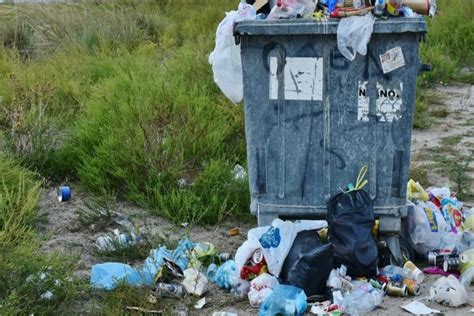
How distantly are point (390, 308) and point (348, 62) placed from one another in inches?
51.2

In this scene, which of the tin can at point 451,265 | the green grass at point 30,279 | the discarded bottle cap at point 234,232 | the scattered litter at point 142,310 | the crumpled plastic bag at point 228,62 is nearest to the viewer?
the green grass at point 30,279

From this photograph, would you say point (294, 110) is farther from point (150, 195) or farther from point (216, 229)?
point (150, 195)

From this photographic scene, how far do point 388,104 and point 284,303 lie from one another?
121 cm

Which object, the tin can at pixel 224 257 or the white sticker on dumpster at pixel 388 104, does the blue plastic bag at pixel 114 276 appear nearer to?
the tin can at pixel 224 257

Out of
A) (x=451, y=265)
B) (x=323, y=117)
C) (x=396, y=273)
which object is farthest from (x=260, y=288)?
(x=451, y=265)

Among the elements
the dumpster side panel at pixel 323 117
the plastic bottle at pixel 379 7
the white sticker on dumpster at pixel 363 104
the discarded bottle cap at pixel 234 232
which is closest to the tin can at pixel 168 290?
the dumpster side panel at pixel 323 117

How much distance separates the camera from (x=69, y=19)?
1120 cm

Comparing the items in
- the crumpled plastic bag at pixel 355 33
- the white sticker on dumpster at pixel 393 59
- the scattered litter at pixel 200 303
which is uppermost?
the crumpled plastic bag at pixel 355 33

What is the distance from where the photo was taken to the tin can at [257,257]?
4.64 metres

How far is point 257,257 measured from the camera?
465cm

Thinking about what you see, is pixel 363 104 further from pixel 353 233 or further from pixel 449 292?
pixel 449 292

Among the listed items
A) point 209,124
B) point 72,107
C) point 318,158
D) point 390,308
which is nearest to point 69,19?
point 72,107

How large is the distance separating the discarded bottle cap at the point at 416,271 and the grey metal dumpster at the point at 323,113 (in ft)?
0.69

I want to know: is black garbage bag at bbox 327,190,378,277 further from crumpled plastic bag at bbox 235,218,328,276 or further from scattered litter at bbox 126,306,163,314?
scattered litter at bbox 126,306,163,314
